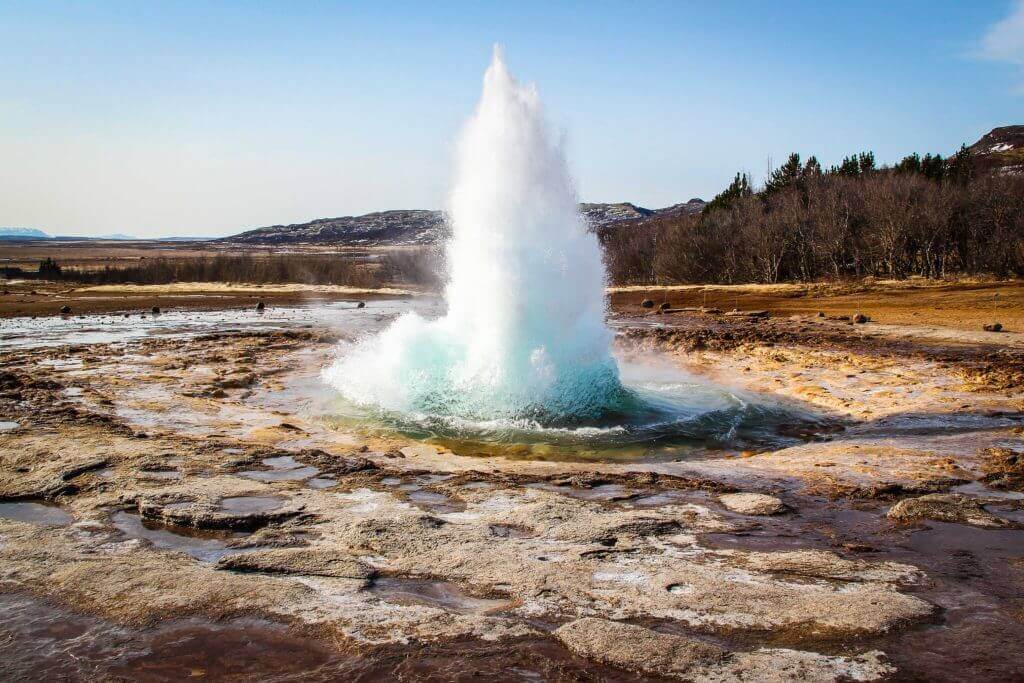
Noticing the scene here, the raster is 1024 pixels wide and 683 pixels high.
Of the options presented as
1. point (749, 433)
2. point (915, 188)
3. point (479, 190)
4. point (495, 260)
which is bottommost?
point (749, 433)

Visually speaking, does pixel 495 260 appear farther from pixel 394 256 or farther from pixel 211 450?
pixel 394 256

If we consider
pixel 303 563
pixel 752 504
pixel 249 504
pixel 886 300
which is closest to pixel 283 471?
pixel 249 504

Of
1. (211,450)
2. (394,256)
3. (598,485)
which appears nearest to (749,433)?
(598,485)

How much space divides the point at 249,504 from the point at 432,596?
2496mm

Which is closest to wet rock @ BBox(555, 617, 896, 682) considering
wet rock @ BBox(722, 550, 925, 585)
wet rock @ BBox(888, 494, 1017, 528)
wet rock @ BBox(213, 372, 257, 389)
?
wet rock @ BBox(722, 550, 925, 585)

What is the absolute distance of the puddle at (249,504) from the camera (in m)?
5.98

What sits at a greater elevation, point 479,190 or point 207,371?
point 479,190

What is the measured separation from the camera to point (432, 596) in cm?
448

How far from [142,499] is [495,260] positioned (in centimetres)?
637

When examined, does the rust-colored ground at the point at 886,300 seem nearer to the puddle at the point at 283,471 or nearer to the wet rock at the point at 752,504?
the wet rock at the point at 752,504

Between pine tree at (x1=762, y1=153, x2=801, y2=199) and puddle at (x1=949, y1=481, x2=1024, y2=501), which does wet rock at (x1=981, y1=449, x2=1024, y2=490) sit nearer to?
puddle at (x1=949, y1=481, x2=1024, y2=501)

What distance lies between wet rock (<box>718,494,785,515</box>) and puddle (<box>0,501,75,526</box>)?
18.8 ft

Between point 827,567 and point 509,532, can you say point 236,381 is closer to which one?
point 509,532

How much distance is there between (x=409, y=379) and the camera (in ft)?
38.7
